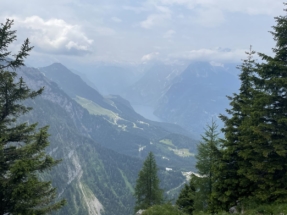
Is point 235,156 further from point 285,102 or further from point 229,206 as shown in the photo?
point 285,102

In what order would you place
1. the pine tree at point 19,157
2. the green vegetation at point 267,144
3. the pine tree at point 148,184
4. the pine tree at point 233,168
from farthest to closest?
the pine tree at point 148,184 < the pine tree at point 233,168 < the green vegetation at point 267,144 < the pine tree at point 19,157

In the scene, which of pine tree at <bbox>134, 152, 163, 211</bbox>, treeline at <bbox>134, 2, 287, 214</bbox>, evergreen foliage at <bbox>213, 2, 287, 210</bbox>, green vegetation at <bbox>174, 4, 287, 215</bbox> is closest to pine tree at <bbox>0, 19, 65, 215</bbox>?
treeline at <bbox>134, 2, 287, 214</bbox>

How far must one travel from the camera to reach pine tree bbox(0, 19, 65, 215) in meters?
11.5

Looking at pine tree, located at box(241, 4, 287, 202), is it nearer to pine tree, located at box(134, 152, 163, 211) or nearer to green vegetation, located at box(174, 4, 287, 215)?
green vegetation, located at box(174, 4, 287, 215)

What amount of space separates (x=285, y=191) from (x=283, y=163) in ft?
5.26

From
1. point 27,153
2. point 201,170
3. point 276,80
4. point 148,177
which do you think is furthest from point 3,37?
point 148,177

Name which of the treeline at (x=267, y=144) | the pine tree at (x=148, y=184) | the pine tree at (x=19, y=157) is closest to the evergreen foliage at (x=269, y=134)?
the treeline at (x=267, y=144)

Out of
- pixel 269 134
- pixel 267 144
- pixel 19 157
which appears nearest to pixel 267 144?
pixel 267 144

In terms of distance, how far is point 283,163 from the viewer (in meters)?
14.7

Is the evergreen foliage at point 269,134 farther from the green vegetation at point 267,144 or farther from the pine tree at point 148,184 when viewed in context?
the pine tree at point 148,184

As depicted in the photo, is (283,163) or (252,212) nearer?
(252,212)

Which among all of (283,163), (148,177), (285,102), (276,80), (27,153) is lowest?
(148,177)

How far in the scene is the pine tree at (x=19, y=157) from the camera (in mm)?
11523

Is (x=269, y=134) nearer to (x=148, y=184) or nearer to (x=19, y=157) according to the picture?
(x=19, y=157)
